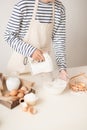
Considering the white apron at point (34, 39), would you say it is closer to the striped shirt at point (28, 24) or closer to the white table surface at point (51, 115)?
the striped shirt at point (28, 24)

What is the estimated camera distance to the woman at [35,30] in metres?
1.28

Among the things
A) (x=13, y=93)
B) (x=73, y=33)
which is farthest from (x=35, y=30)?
(x=73, y=33)

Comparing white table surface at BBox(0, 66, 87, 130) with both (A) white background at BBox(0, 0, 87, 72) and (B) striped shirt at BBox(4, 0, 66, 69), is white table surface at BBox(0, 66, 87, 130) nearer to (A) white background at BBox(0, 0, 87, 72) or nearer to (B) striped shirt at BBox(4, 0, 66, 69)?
(B) striped shirt at BBox(4, 0, 66, 69)

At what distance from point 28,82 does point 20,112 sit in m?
0.24

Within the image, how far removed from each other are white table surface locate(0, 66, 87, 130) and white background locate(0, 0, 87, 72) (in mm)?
968

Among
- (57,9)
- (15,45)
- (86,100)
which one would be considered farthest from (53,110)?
(57,9)

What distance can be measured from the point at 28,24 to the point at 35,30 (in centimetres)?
6

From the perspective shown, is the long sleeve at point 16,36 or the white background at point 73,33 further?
the white background at point 73,33

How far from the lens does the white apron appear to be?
1.37 meters

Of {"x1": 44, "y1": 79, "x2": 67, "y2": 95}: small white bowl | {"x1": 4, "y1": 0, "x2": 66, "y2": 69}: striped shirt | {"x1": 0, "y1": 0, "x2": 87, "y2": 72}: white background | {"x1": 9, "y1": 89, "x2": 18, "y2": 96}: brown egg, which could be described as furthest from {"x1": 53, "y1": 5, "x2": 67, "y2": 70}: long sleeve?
{"x1": 0, "y1": 0, "x2": 87, "y2": 72}: white background

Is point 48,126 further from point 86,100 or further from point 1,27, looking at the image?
point 1,27

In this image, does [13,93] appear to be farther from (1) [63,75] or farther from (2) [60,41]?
(2) [60,41]

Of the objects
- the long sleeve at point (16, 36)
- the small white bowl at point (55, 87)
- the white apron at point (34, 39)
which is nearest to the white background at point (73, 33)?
the white apron at point (34, 39)

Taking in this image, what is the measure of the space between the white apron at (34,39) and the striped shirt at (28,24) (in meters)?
0.02
